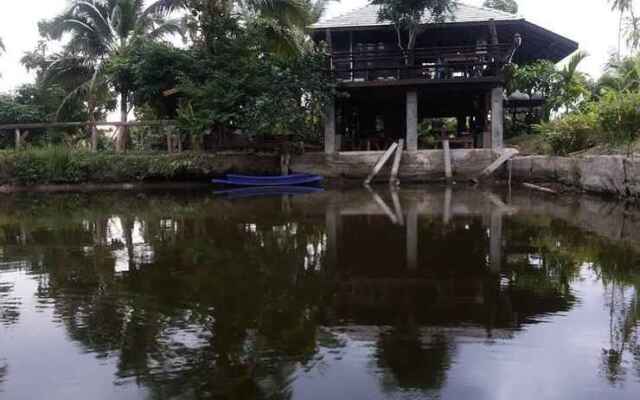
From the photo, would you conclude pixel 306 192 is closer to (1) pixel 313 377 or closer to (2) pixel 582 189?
(2) pixel 582 189

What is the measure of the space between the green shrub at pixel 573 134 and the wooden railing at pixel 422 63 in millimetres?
3276

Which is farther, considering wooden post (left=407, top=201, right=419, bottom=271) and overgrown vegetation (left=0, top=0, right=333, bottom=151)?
overgrown vegetation (left=0, top=0, right=333, bottom=151)

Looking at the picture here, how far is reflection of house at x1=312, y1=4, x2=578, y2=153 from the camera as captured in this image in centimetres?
1762

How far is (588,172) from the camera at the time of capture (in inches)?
502

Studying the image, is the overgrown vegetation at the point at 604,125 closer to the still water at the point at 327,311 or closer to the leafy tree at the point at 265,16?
the still water at the point at 327,311

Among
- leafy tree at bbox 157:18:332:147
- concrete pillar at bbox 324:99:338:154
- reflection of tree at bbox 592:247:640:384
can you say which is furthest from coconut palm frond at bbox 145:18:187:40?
reflection of tree at bbox 592:247:640:384

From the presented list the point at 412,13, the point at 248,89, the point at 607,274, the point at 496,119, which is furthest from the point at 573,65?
the point at 607,274

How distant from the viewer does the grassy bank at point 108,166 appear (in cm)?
1838

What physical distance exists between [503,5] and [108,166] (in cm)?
2091

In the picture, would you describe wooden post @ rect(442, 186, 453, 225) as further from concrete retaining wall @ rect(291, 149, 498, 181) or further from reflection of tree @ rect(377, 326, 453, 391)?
reflection of tree @ rect(377, 326, 453, 391)

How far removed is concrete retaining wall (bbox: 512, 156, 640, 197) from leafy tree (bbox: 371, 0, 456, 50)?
5137 millimetres

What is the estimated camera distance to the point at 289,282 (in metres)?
5.31

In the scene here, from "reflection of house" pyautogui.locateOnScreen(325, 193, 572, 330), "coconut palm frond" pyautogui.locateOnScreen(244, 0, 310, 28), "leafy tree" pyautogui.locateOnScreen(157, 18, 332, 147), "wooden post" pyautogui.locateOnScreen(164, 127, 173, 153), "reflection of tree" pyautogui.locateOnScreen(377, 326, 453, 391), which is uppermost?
"coconut palm frond" pyautogui.locateOnScreen(244, 0, 310, 28)

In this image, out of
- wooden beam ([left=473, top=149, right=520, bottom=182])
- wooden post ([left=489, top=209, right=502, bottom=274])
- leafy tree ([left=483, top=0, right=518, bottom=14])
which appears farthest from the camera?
leafy tree ([left=483, top=0, right=518, bottom=14])
